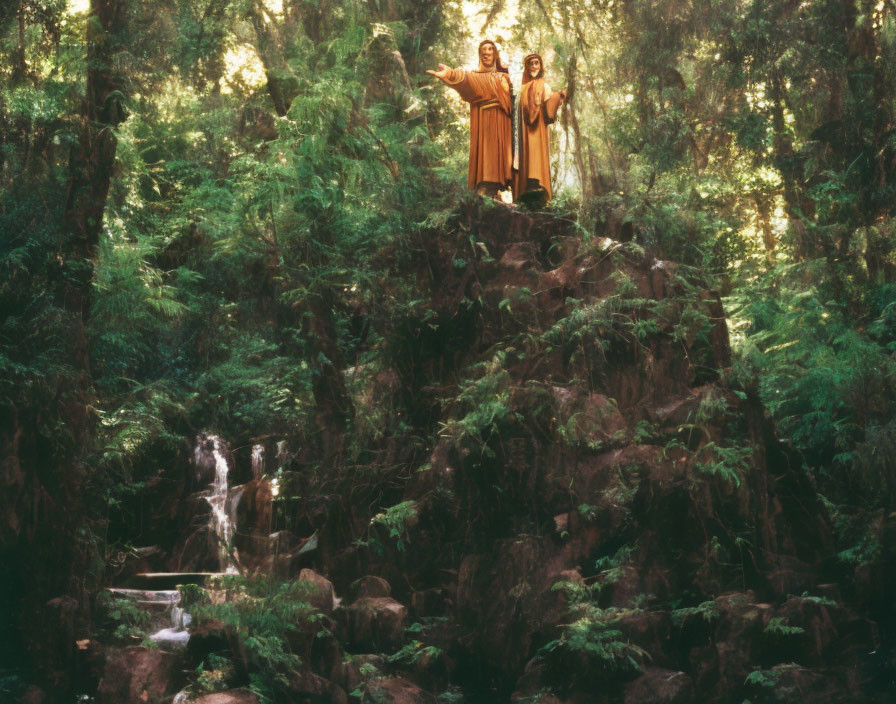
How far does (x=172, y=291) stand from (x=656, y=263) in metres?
5.82

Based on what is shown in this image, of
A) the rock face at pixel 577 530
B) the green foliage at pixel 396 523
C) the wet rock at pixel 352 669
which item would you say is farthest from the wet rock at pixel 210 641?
the green foliage at pixel 396 523

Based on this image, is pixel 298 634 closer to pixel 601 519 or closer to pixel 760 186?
pixel 601 519

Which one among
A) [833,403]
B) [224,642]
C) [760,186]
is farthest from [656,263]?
[224,642]

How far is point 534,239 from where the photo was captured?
11516 mm

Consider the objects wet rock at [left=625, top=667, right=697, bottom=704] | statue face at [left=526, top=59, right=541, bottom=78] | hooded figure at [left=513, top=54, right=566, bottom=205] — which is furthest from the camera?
statue face at [left=526, top=59, right=541, bottom=78]

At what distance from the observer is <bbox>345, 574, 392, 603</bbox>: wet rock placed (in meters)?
9.90

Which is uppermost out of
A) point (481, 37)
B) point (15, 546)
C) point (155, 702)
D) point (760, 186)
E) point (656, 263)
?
point (481, 37)

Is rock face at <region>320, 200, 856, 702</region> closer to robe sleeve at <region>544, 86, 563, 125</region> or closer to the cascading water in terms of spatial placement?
robe sleeve at <region>544, 86, 563, 125</region>

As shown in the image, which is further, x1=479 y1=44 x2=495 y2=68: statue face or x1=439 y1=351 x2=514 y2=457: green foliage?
x1=479 y1=44 x2=495 y2=68: statue face

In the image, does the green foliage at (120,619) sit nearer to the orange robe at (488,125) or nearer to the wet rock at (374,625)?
the wet rock at (374,625)

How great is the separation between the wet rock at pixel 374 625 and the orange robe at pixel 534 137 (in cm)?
523

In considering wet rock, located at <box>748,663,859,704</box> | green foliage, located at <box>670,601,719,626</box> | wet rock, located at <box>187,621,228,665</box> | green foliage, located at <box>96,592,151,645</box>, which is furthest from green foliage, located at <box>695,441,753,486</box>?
green foliage, located at <box>96,592,151,645</box>

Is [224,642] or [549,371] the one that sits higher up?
[549,371]

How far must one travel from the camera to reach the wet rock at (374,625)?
938cm
